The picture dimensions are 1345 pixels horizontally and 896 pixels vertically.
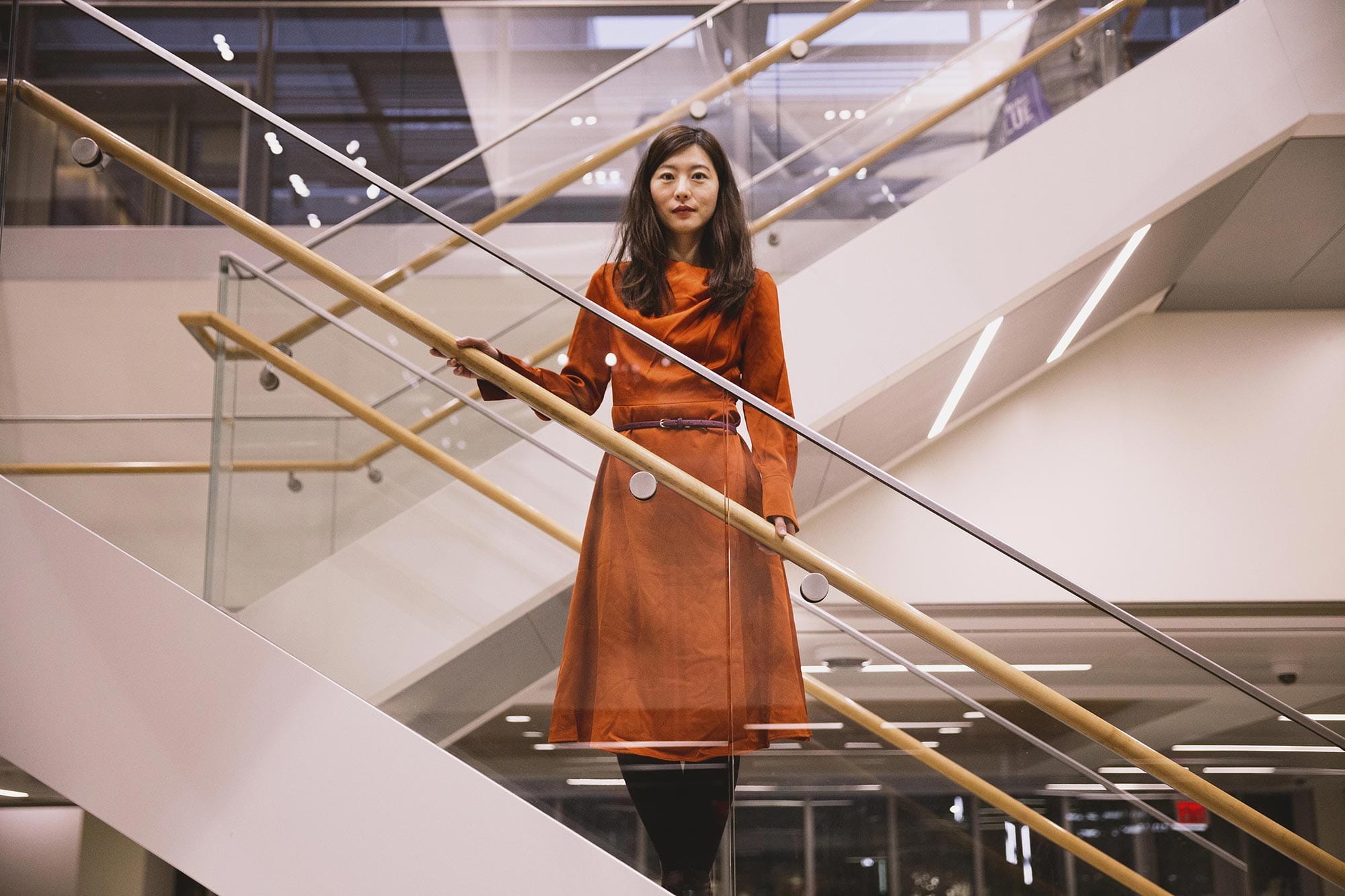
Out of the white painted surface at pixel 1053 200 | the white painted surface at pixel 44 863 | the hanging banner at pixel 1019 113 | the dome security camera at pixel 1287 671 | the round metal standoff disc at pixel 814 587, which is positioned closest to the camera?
the round metal standoff disc at pixel 814 587

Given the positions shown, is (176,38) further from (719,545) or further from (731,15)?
(719,545)

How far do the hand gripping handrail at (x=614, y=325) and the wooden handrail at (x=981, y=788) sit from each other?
0.36 meters

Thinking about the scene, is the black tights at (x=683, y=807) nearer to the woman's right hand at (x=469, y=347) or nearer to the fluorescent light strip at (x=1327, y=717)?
the woman's right hand at (x=469, y=347)

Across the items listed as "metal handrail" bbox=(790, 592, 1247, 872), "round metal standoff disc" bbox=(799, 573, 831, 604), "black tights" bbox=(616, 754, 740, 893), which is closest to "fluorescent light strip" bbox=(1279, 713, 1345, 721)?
"metal handrail" bbox=(790, 592, 1247, 872)

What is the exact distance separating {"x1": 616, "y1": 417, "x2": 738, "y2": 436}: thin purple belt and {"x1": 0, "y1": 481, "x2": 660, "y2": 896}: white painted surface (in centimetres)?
65

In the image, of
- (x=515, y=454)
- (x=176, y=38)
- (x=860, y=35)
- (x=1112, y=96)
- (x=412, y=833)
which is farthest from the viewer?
(x=176, y=38)

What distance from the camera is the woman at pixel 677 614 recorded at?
184cm

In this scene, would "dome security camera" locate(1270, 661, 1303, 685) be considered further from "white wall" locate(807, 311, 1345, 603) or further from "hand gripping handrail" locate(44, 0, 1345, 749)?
"white wall" locate(807, 311, 1345, 603)

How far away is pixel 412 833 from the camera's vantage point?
190cm

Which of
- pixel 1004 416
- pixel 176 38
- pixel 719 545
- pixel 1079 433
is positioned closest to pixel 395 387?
pixel 719 545

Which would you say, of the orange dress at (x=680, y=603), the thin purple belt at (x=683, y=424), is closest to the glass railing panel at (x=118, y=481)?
the orange dress at (x=680, y=603)

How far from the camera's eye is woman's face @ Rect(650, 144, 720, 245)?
2.20m

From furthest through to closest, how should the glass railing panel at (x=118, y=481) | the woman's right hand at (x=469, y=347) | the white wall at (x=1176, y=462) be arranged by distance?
the white wall at (x=1176, y=462), the glass railing panel at (x=118, y=481), the woman's right hand at (x=469, y=347)

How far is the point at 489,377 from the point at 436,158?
13.0 ft
